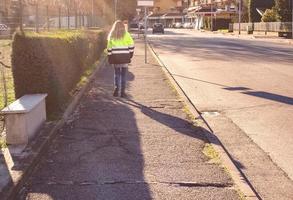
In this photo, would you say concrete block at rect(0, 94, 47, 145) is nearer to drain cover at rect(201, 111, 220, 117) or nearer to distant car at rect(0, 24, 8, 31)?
distant car at rect(0, 24, 8, 31)

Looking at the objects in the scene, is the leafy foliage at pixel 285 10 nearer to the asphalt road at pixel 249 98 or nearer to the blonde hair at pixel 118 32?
the asphalt road at pixel 249 98

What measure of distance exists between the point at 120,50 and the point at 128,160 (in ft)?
21.3

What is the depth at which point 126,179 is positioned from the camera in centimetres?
657

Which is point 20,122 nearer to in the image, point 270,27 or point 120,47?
point 120,47

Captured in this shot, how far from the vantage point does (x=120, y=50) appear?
13.6 meters

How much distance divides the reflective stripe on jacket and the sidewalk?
1.66 m

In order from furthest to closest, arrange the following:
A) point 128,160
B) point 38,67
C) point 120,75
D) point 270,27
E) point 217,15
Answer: point 217,15, point 270,27, point 120,75, point 38,67, point 128,160

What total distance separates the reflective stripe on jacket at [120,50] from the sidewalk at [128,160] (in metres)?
1.66

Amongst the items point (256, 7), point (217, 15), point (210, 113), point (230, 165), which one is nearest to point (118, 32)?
point (210, 113)

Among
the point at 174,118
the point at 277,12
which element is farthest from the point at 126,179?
the point at 277,12

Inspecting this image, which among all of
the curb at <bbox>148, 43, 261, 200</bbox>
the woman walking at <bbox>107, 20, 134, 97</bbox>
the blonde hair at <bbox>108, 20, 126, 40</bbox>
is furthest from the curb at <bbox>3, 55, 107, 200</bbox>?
the curb at <bbox>148, 43, 261, 200</bbox>

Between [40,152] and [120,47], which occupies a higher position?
[120,47]

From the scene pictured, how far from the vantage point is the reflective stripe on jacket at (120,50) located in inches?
535

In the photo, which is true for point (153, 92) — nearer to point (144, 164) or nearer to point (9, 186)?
point (144, 164)
